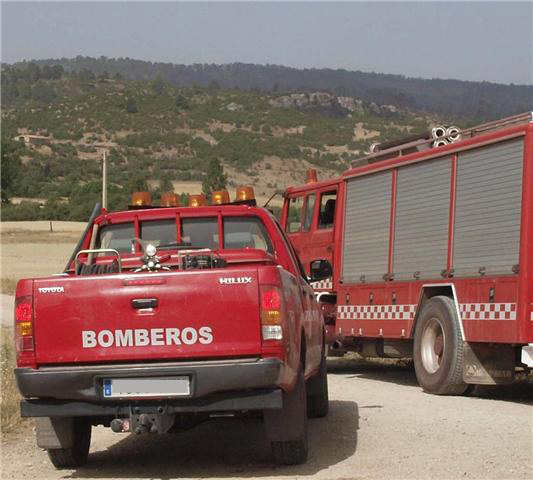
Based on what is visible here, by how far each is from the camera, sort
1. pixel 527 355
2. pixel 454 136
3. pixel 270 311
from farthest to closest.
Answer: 1. pixel 454 136
2. pixel 527 355
3. pixel 270 311

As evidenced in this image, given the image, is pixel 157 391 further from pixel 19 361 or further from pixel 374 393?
pixel 374 393

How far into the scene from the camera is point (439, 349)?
14.1 metres

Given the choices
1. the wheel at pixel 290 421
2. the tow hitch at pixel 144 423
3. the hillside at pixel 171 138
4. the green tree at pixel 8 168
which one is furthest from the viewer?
the hillside at pixel 171 138

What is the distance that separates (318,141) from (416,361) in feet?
422

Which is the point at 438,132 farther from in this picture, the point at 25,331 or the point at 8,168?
the point at 8,168

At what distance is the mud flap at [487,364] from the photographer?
43.7ft

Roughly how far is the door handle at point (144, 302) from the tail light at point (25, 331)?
73cm

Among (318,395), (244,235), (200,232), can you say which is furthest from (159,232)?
(318,395)

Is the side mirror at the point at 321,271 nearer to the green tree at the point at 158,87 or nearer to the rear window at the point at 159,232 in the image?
the rear window at the point at 159,232

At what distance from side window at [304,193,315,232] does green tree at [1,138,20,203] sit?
8466 centimetres

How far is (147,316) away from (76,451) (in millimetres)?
1571

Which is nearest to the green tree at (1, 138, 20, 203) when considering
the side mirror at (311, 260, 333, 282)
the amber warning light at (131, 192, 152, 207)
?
the amber warning light at (131, 192, 152, 207)

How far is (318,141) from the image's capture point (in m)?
142

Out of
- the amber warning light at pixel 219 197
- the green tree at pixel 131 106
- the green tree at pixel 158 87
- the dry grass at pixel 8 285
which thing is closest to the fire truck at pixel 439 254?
the amber warning light at pixel 219 197
